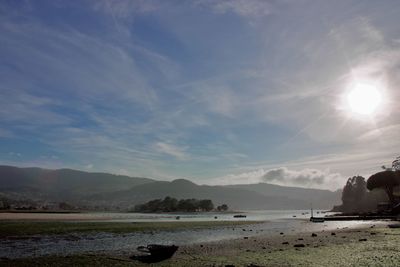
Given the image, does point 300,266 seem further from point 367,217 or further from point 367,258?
point 367,217

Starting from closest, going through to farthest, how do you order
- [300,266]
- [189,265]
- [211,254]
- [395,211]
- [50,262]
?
[300,266] < [189,265] < [50,262] < [211,254] < [395,211]

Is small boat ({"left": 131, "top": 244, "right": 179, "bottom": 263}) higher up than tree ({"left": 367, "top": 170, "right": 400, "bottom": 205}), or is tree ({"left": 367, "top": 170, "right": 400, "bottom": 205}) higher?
tree ({"left": 367, "top": 170, "right": 400, "bottom": 205})

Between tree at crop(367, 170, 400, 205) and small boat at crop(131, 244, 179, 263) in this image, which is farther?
tree at crop(367, 170, 400, 205)

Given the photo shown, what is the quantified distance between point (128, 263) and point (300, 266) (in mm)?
13847

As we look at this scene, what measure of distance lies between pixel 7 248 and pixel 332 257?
33713 mm

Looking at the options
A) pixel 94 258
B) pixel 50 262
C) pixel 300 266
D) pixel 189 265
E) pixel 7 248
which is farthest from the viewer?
pixel 7 248

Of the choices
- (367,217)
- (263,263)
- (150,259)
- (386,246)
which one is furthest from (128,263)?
(367,217)

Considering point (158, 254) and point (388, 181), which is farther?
point (388, 181)

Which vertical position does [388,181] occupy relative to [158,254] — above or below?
above

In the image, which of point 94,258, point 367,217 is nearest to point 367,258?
point 94,258

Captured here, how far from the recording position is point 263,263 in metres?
27.0

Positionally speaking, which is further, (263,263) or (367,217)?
(367,217)

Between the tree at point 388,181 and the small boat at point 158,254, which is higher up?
the tree at point 388,181

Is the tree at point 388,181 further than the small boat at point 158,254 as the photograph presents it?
Yes
